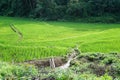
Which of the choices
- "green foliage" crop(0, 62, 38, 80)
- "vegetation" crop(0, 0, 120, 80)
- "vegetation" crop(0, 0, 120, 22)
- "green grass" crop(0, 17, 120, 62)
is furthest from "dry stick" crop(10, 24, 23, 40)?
"green foliage" crop(0, 62, 38, 80)

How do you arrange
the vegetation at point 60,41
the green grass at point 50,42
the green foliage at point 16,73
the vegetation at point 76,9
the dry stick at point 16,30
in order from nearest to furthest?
the green foliage at point 16,73
the vegetation at point 60,41
the green grass at point 50,42
the dry stick at point 16,30
the vegetation at point 76,9

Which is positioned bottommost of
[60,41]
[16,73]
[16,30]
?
[16,30]

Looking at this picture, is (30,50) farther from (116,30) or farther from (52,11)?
(52,11)

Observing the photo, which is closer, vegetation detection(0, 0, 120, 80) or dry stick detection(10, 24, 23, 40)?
vegetation detection(0, 0, 120, 80)

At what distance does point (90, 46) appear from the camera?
29984 millimetres

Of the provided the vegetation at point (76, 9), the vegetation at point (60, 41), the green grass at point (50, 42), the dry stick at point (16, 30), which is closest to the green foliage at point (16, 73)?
the vegetation at point (60, 41)

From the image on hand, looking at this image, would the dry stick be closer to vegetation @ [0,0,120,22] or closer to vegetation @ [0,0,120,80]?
vegetation @ [0,0,120,80]

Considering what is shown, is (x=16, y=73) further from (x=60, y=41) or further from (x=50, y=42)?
(x=60, y=41)

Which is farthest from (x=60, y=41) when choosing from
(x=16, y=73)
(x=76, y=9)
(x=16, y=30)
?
(x=76, y=9)

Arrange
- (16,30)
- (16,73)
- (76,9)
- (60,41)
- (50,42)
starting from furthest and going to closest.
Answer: (76,9) → (16,30) → (60,41) → (50,42) → (16,73)

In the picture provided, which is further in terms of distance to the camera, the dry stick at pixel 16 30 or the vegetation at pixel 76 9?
the vegetation at pixel 76 9

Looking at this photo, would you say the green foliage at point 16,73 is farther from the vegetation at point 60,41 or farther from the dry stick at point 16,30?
the dry stick at point 16,30

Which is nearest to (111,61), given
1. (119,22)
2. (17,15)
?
(119,22)

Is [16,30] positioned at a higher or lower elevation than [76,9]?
lower
